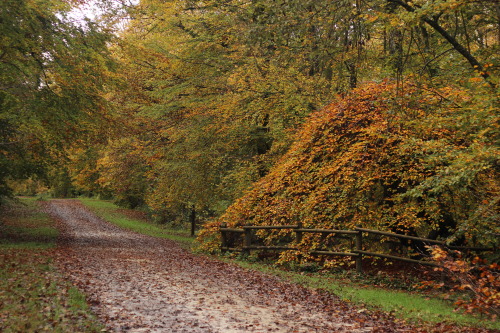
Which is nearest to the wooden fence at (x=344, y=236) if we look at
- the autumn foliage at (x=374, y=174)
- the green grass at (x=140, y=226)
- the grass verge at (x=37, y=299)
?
the autumn foliage at (x=374, y=174)

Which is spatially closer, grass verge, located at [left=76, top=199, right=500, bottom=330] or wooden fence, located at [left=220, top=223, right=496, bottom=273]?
grass verge, located at [left=76, top=199, right=500, bottom=330]

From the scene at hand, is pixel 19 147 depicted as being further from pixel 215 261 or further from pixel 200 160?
pixel 215 261

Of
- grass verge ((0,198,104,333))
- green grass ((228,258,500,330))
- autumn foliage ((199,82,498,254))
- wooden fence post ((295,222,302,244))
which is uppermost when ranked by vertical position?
autumn foliage ((199,82,498,254))

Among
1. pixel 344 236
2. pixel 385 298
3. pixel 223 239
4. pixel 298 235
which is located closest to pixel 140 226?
pixel 223 239

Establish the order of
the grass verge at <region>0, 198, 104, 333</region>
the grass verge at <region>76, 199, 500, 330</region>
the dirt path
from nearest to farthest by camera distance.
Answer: the grass verge at <region>0, 198, 104, 333</region>
the dirt path
the grass verge at <region>76, 199, 500, 330</region>

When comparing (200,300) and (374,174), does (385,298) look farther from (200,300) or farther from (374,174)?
(200,300)

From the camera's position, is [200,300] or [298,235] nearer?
[200,300]

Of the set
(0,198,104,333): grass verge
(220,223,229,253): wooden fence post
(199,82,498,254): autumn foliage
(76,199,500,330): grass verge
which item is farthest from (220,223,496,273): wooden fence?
(0,198,104,333): grass verge

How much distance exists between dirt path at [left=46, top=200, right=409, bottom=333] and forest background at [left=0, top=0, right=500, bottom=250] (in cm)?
292

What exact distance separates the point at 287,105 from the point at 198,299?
26.6 ft

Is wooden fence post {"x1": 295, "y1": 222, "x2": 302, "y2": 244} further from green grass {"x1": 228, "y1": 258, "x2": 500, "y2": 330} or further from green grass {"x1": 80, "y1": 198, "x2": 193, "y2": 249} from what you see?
green grass {"x1": 80, "y1": 198, "x2": 193, "y2": 249}

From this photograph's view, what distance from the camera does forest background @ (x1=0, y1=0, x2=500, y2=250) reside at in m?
9.20

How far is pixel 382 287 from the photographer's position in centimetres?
1126

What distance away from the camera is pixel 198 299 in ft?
28.3
